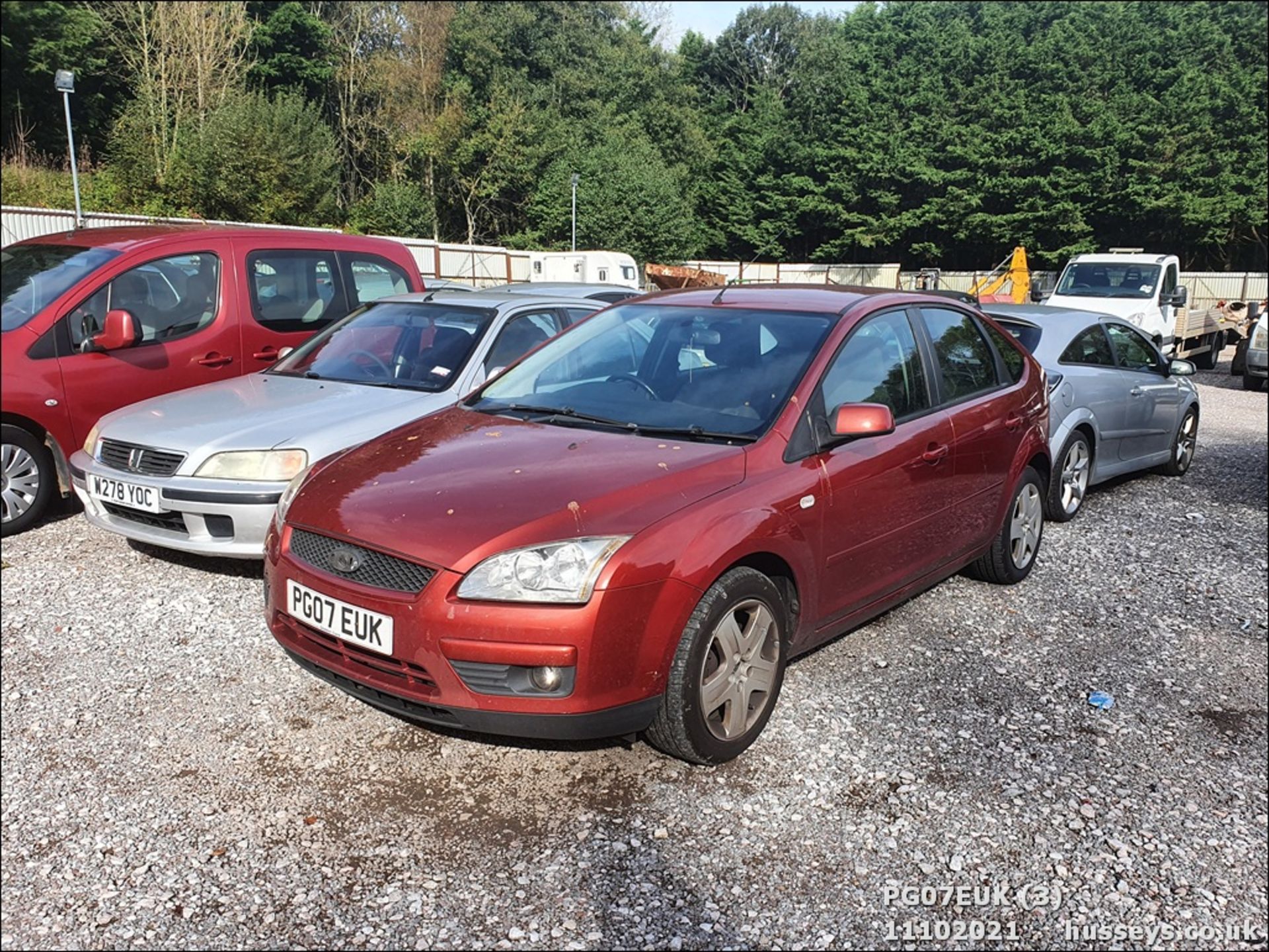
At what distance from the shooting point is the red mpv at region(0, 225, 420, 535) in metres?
5.39

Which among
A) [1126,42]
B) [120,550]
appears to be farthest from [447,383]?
[1126,42]

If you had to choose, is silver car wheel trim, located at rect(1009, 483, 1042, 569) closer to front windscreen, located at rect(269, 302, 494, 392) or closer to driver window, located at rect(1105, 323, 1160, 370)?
driver window, located at rect(1105, 323, 1160, 370)

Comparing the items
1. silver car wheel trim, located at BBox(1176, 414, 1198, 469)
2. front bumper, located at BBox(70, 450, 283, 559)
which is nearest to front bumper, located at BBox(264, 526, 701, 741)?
front bumper, located at BBox(70, 450, 283, 559)

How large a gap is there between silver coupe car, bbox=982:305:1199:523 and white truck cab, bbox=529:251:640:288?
63.6ft

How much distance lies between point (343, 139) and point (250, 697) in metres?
48.6

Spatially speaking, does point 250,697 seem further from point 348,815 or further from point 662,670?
point 662,670

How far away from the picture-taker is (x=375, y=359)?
237 inches

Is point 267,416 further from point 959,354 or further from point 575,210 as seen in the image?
point 575,210

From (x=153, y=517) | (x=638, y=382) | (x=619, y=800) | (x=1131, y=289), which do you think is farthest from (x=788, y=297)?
(x=1131, y=289)

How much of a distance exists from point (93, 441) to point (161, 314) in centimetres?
132

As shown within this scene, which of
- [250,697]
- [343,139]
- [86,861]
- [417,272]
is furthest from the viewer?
[343,139]

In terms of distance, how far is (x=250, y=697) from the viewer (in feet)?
12.2

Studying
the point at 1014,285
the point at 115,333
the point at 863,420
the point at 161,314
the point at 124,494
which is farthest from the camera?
the point at 1014,285

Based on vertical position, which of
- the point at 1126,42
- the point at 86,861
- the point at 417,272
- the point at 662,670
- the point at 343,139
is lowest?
the point at 86,861
